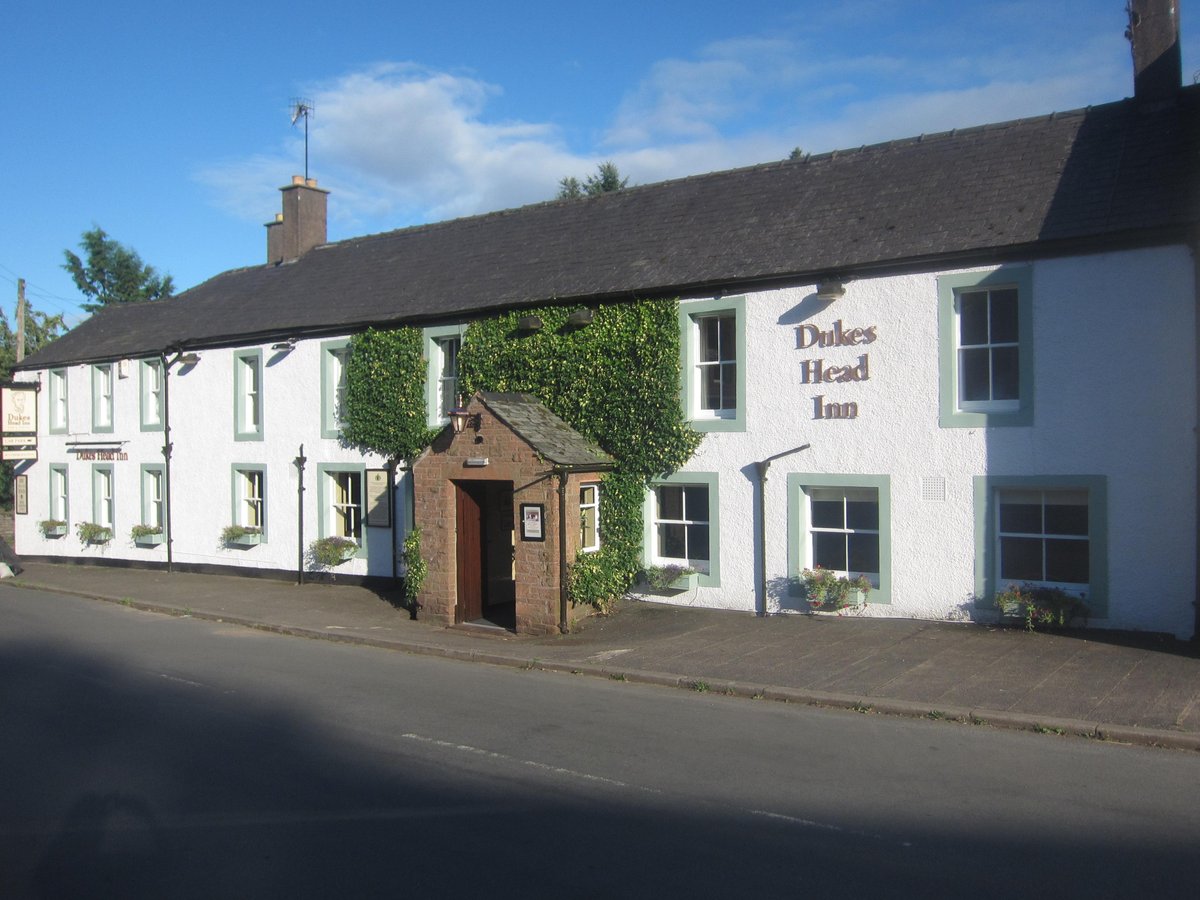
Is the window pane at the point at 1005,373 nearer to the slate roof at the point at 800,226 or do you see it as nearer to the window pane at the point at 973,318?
the window pane at the point at 973,318

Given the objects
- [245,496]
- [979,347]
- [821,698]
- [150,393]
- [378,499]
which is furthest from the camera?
[150,393]

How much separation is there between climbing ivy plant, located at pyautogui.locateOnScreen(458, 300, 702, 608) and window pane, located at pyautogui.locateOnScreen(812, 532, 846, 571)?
93.7 inches

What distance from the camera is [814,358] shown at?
595 inches

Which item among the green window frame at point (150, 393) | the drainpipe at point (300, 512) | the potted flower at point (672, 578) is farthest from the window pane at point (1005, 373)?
the green window frame at point (150, 393)

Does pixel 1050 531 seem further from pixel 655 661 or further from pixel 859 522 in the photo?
pixel 655 661

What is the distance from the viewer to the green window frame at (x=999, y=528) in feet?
42.3

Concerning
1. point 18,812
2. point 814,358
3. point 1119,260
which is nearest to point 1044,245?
point 1119,260

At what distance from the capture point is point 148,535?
25.4 metres

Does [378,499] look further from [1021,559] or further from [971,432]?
[1021,559]

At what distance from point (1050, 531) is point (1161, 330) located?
281 cm

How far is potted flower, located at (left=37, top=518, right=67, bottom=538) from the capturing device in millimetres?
28547

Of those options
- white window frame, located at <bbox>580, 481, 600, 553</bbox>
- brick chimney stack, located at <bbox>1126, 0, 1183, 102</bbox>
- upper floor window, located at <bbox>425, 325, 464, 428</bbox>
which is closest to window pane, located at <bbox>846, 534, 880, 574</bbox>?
white window frame, located at <bbox>580, 481, 600, 553</bbox>

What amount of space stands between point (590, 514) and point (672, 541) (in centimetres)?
143

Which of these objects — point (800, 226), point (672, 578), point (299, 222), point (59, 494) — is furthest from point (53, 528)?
point (800, 226)
